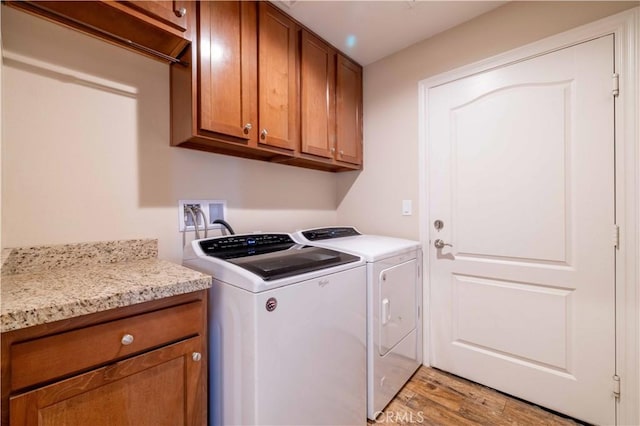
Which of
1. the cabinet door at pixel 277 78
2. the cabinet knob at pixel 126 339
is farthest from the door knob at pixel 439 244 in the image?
the cabinet knob at pixel 126 339

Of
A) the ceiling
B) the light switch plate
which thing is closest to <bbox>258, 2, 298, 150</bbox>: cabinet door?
the ceiling

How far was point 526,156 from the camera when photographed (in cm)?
155

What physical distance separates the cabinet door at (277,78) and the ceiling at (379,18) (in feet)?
0.36

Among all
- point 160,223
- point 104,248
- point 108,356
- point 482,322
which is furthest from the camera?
point 482,322

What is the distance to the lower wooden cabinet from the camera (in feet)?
2.16

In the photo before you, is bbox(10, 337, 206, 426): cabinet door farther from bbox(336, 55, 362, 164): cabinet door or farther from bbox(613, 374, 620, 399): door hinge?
bbox(613, 374, 620, 399): door hinge

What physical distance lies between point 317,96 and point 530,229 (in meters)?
1.56

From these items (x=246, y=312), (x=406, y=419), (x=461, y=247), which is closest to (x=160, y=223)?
(x=246, y=312)

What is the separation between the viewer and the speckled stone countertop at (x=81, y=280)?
2.20 feet

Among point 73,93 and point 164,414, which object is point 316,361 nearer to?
point 164,414

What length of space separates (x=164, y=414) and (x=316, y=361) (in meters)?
0.56

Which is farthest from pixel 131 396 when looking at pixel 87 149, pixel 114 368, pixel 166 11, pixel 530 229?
pixel 530 229

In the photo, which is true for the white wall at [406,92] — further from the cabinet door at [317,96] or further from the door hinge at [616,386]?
the door hinge at [616,386]

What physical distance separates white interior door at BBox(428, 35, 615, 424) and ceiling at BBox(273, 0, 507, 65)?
40 centimetres
